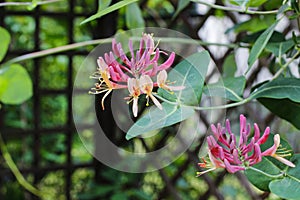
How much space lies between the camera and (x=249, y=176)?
1.40 feet

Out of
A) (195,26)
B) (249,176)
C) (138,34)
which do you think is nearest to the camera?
(249,176)

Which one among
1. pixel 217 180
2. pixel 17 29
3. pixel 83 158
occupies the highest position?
pixel 17 29

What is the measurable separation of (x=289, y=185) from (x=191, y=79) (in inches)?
4.8

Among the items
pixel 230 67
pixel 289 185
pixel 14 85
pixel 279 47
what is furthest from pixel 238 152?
pixel 14 85

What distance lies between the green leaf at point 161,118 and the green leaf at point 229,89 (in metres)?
0.07

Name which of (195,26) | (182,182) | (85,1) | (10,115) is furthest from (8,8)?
(182,182)

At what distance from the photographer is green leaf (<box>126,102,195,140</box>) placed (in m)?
0.41

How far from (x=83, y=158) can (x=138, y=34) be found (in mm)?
864

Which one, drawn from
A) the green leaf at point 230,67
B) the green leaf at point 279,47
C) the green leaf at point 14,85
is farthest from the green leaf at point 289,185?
the green leaf at point 14,85

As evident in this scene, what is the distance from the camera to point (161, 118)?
42cm

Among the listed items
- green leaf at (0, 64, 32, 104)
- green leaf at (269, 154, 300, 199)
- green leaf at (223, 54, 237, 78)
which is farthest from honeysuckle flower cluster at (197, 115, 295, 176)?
green leaf at (0, 64, 32, 104)

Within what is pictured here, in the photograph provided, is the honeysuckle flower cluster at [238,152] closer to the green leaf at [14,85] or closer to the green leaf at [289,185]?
the green leaf at [289,185]

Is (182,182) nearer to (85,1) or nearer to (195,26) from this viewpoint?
(195,26)

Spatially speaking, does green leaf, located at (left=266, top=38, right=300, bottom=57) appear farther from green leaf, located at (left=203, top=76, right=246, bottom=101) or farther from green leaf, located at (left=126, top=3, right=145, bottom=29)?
green leaf, located at (left=126, top=3, right=145, bottom=29)
